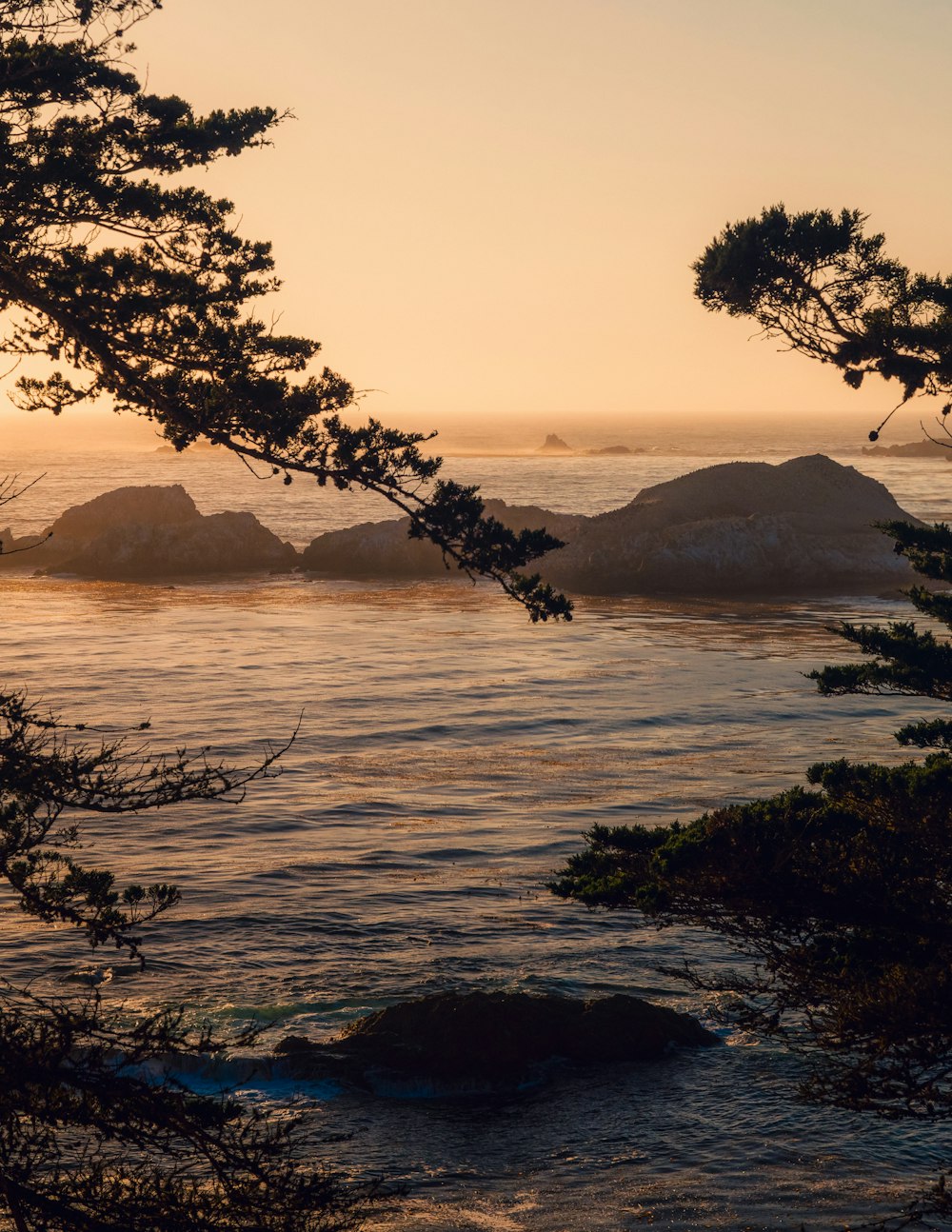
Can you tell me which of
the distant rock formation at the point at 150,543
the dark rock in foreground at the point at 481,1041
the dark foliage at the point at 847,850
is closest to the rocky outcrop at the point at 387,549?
the distant rock formation at the point at 150,543

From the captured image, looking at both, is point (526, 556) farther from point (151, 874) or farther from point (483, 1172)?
point (151, 874)

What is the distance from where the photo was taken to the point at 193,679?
3428 centimetres

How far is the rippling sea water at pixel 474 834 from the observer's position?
39.0 ft

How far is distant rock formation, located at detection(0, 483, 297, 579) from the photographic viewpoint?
60.4 meters

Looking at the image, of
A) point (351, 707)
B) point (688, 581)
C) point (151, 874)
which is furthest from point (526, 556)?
point (688, 581)

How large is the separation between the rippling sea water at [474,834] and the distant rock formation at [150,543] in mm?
9271

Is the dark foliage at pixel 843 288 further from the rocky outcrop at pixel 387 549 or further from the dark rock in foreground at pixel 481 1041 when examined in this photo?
the rocky outcrop at pixel 387 549

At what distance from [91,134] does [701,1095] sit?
10789 millimetres

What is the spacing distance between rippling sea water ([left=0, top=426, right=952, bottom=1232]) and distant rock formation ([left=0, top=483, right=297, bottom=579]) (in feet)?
30.4

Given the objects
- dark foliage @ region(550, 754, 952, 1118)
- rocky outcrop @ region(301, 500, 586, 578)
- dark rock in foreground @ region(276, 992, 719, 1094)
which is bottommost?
dark rock in foreground @ region(276, 992, 719, 1094)

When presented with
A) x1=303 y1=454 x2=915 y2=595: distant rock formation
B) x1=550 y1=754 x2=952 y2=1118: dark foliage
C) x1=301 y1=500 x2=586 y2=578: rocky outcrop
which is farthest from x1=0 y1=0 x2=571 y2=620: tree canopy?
x1=301 y1=500 x2=586 y2=578: rocky outcrop

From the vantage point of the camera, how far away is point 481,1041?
13547 millimetres

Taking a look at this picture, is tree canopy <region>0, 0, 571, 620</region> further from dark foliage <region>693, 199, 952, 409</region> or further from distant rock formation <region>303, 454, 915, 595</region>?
distant rock formation <region>303, 454, 915, 595</region>

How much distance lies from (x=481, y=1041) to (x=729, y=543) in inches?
1661
